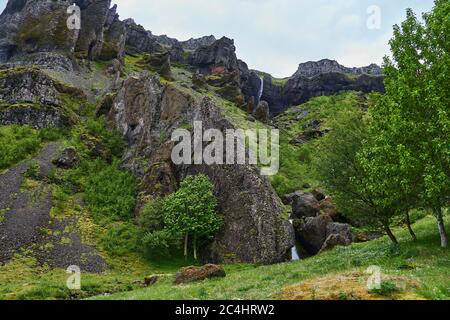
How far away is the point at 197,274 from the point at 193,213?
2518 cm

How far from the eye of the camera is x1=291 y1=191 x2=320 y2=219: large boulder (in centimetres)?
7162

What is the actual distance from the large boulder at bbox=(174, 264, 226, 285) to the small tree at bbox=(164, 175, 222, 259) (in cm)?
2161

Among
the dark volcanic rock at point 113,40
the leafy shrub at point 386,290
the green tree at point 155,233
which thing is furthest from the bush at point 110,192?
the dark volcanic rock at point 113,40

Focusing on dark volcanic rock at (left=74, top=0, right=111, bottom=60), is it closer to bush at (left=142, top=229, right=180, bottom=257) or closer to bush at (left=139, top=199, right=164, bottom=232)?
bush at (left=139, top=199, right=164, bottom=232)

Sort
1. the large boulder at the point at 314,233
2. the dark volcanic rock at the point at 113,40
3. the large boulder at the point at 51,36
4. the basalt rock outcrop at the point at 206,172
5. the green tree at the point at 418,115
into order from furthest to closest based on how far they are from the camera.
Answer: the dark volcanic rock at the point at 113,40
the large boulder at the point at 51,36
the large boulder at the point at 314,233
the basalt rock outcrop at the point at 206,172
the green tree at the point at 418,115

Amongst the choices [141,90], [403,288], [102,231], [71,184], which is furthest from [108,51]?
[403,288]

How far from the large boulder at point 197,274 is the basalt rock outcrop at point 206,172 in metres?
18.5

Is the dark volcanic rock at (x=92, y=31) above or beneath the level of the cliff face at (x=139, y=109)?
above

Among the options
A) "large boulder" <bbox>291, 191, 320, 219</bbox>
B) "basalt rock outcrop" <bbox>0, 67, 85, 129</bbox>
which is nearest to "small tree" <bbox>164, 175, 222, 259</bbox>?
"large boulder" <bbox>291, 191, 320, 219</bbox>

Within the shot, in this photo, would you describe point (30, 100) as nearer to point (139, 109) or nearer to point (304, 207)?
point (139, 109)

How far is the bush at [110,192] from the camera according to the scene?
6669 centimetres

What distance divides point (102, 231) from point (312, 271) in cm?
4026

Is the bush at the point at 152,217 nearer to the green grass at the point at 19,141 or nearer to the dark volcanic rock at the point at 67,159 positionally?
the dark volcanic rock at the point at 67,159

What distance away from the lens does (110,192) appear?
7075 cm
